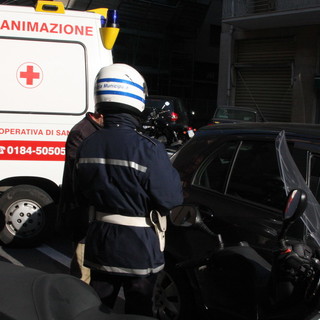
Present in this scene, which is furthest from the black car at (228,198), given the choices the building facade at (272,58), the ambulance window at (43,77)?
the building facade at (272,58)

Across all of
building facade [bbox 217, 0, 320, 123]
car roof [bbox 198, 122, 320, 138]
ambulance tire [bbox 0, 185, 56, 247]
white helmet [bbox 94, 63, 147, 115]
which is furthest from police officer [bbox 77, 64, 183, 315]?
building facade [bbox 217, 0, 320, 123]

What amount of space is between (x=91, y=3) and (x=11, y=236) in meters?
19.3

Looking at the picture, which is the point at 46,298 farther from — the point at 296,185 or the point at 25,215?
the point at 25,215

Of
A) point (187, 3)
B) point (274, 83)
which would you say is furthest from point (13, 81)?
point (187, 3)

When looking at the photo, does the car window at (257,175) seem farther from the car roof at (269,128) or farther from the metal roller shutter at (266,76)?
the metal roller shutter at (266,76)

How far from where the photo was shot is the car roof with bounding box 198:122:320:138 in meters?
2.89

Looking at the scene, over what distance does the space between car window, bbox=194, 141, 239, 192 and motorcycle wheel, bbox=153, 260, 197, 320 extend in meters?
0.58

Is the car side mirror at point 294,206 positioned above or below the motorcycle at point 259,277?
above

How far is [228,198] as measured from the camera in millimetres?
3045

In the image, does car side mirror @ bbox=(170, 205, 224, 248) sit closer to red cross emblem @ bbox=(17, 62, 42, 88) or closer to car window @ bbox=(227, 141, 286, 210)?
car window @ bbox=(227, 141, 286, 210)

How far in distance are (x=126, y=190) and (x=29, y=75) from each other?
9.91 ft

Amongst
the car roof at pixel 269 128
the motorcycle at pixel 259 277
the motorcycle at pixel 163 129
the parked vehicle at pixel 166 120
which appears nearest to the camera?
the motorcycle at pixel 259 277

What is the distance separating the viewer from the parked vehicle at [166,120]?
518 inches

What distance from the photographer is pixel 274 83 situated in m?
20.2
